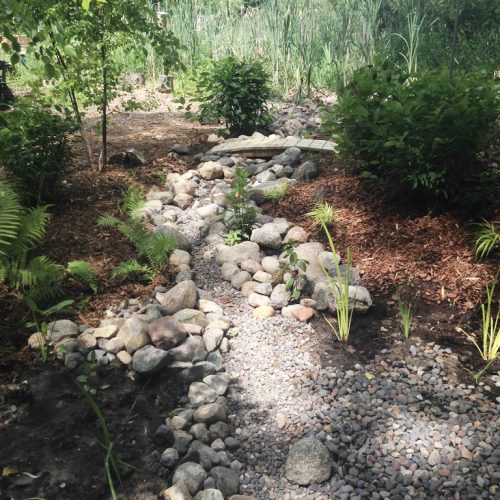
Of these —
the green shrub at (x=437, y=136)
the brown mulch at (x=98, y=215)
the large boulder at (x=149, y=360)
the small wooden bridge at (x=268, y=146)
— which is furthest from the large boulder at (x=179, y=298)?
the small wooden bridge at (x=268, y=146)

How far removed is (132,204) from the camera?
12.4 ft

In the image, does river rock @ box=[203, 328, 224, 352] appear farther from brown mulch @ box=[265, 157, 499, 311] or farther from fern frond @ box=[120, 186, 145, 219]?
fern frond @ box=[120, 186, 145, 219]

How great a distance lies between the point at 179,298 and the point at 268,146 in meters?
2.59

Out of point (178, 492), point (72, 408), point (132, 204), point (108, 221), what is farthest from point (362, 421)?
point (132, 204)

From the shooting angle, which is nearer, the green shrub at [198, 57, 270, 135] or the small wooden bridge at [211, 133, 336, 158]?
the small wooden bridge at [211, 133, 336, 158]

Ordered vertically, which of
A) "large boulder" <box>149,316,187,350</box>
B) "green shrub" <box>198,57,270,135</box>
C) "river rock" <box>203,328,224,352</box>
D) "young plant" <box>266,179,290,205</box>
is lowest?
"river rock" <box>203,328,224,352</box>

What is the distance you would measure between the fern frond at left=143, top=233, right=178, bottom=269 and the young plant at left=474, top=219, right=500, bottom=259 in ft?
6.30

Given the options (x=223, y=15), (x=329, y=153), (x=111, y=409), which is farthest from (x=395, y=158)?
(x=223, y=15)

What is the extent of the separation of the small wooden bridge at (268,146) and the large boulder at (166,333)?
9.31 ft

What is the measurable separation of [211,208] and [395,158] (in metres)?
1.54

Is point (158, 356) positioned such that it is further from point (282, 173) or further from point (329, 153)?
point (329, 153)

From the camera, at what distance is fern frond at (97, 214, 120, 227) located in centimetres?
349

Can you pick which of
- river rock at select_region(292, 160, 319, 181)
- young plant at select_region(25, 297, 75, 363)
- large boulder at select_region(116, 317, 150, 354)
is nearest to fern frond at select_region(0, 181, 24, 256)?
young plant at select_region(25, 297, 75, 363)

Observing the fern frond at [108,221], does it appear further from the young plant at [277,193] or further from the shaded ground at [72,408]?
the young plant at [277,193]
